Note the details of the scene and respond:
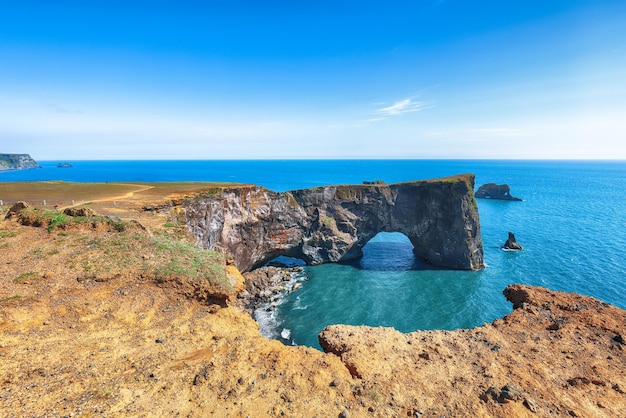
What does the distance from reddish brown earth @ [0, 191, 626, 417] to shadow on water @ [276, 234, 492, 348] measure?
17.3 metres

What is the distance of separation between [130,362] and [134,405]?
216 centimetres

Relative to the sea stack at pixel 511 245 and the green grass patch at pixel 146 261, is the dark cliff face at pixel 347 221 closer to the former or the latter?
the sea stack at pixel 511 245

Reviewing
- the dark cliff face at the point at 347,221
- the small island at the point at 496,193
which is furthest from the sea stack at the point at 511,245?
the small island at the point at 496,193

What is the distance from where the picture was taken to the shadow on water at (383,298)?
110 feet

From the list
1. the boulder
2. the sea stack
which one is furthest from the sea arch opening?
the boulder

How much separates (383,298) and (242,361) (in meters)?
31.3

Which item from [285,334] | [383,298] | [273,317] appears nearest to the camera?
[285,334]

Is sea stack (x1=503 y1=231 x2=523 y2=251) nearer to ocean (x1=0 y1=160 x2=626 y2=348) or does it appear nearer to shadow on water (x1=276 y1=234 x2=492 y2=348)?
ocean (x1=0 y1=160 x2=626 y2=348)

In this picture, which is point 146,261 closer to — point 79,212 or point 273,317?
point 79,212

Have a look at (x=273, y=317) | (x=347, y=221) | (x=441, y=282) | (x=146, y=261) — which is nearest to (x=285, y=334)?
(x=273, y=317)

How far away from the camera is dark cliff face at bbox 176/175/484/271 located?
46469 mm

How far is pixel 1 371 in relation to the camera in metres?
9.27

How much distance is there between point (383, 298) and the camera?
130 ft

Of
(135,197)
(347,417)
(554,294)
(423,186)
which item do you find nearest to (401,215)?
(423,186)
